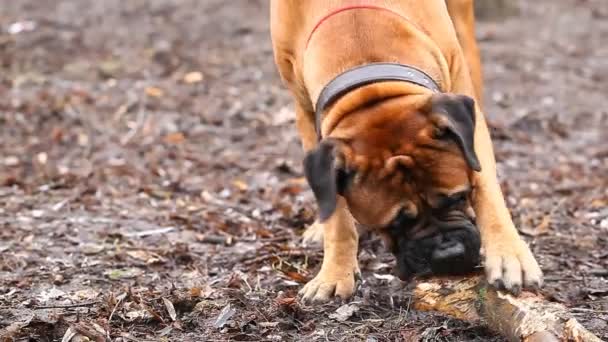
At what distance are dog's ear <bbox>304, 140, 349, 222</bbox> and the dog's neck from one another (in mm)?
279

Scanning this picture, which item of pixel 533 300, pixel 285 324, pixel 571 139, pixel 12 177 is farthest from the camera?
pixel 571 139

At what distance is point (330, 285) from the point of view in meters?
4.74

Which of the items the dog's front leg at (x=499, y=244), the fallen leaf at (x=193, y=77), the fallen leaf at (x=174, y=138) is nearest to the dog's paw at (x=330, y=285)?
the dog's front leg at (x=499, y=244)

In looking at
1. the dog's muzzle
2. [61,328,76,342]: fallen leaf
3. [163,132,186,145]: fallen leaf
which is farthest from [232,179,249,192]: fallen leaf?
[61,328,76,342]: fallen leaf

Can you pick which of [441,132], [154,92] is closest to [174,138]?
[154,92]

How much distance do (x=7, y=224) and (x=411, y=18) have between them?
9.25 feet

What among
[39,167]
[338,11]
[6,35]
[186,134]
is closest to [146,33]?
[6,35]

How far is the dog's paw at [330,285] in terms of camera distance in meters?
4.69

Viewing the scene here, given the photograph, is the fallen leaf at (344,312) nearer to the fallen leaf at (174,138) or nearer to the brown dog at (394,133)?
the brown dog at (394,133)

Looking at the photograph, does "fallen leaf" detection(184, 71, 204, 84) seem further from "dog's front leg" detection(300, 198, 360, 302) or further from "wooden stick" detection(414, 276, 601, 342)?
"wooden stick" detection(414, 276, 601, 342)

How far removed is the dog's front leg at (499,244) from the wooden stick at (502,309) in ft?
0.25

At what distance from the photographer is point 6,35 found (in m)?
11.2

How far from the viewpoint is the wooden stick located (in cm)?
359

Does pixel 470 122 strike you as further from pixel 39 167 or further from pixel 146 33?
pixel 146 33
